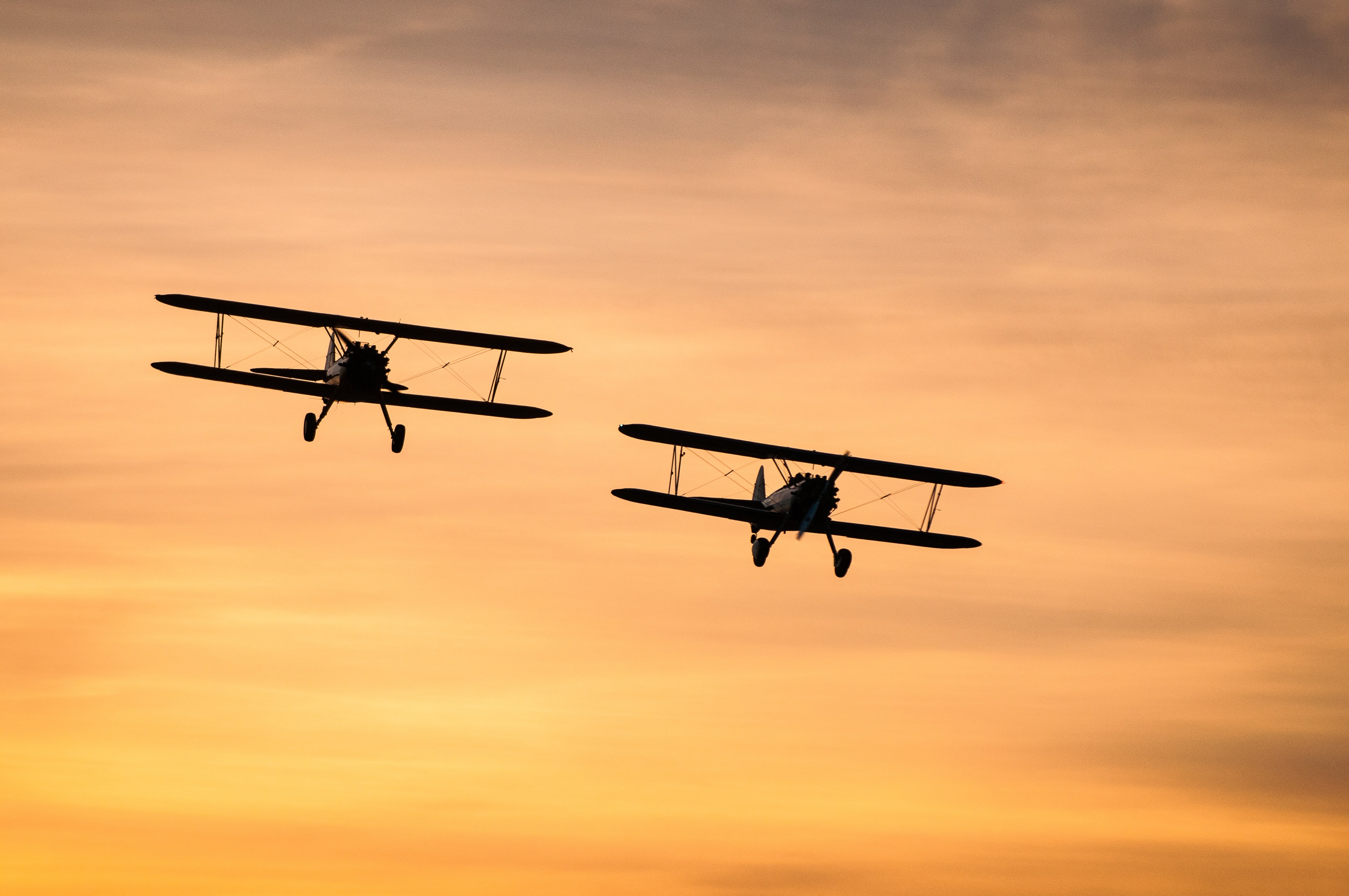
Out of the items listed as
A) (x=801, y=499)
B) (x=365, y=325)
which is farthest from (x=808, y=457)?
(x=365, y=325)

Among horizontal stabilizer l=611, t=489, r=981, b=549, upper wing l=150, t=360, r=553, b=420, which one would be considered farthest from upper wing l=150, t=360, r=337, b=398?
horizontal stabilizer l=611, t=489, r=981, b=549

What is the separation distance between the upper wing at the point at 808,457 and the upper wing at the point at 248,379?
9.72 metres

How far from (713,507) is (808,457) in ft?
11.1

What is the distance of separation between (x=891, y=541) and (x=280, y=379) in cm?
2014

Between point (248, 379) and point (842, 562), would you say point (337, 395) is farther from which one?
point (842, 562)

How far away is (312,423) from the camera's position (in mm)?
56562

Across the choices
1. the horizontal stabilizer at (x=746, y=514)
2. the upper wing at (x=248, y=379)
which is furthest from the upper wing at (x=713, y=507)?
the upper wing at (x=248, y=379)

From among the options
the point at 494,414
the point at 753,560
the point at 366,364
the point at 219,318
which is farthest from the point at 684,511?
the point at 219,318

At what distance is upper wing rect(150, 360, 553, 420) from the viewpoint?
2110 inches

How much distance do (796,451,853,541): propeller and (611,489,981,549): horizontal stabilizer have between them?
0.60 ft

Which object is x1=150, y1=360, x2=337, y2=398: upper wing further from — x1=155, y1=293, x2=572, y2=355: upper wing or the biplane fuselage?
the biplane fuselage

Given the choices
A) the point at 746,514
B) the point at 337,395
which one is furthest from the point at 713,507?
the point at 337,395

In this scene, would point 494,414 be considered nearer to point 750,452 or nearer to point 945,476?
point 750,452

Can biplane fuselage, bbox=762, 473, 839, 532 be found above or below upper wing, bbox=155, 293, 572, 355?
below
